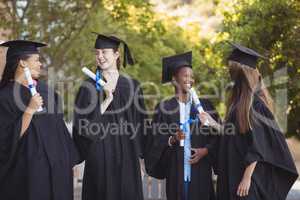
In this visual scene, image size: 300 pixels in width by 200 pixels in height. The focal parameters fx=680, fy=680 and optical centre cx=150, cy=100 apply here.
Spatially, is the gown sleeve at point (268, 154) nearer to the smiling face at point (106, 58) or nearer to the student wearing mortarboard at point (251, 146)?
the student wearing mortarboard at point (251, 146)

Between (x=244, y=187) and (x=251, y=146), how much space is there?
42 centimetres

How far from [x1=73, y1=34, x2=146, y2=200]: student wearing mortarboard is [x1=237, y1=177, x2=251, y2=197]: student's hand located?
4.20 ft

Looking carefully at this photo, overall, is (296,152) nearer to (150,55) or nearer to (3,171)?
(150,55)

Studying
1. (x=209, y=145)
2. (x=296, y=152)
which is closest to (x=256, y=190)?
(x=209, y=145)

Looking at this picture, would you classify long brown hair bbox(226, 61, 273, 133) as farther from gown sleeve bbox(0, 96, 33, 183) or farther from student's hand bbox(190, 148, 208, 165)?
→ gown sleeve bbox(0, 96, 33, 183)

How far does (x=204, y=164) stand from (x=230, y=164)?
752mm

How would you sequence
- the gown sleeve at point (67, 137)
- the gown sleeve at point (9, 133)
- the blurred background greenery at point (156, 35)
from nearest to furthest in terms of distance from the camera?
the gown sleeve at point (9, 133) < the gown sleeve at point (67, 137) < the blurred background greenery at point (156, 35)

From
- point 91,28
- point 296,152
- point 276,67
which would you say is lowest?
point 296,152

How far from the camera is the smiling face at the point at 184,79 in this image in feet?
25.3

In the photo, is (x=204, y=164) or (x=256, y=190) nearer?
(x=256, y=190)

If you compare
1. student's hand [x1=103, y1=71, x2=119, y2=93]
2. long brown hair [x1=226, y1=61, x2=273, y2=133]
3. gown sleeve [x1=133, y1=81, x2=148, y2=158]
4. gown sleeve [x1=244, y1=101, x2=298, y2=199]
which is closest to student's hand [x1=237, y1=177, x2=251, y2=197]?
gown sleeve [x1=244, y1=101, x2=298, y2=199]

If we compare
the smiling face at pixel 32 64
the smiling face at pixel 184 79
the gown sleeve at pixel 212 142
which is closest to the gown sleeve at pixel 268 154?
the gown sleeve at pixel 212 142

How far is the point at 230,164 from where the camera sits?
7.05 m

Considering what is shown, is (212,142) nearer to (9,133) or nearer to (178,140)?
(178,140)
